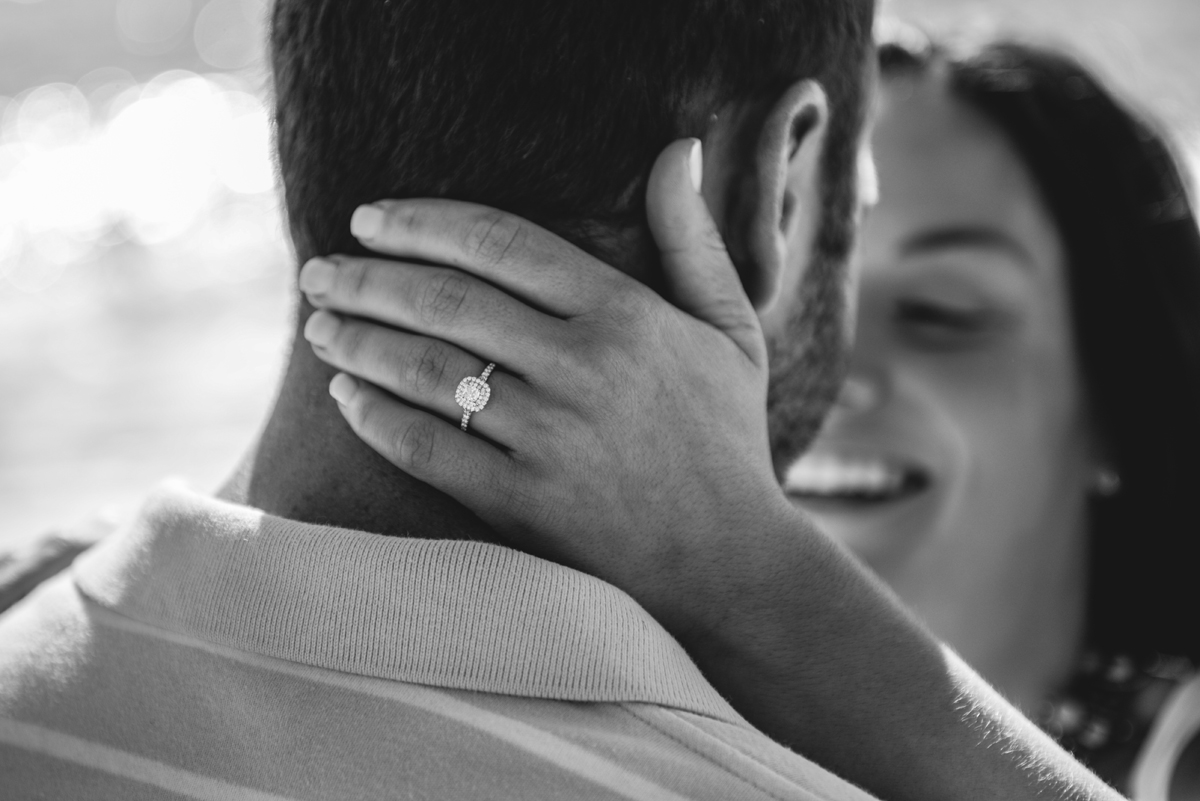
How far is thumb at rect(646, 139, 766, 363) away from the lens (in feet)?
3.96

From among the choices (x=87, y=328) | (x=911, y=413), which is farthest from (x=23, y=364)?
(x=911, y=413)

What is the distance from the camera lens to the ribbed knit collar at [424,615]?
105 cm

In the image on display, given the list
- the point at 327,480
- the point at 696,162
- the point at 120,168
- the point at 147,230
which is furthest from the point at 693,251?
the point at 120,168

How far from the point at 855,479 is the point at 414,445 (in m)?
1.82

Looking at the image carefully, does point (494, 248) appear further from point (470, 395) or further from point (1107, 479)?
point (1107, 479)

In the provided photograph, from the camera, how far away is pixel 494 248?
1.16 m

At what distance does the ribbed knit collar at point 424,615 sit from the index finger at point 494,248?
28 cm

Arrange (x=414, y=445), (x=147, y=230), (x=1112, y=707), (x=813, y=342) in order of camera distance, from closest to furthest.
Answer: (x=414, y=445) → (x=813, y=342) → (x=1112, y=707) → (x=147, y=230)

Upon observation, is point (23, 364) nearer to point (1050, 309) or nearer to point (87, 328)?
point (87, 328)

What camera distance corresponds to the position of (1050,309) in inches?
104

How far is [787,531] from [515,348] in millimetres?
381

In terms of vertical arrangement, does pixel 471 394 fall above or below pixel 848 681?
above

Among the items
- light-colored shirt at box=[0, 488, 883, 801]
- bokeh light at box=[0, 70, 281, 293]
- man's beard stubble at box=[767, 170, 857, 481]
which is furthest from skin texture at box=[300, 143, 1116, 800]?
bokeh light at box=[0, 70, 281, 293]

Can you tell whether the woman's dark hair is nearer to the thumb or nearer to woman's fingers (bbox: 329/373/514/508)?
the thumb
